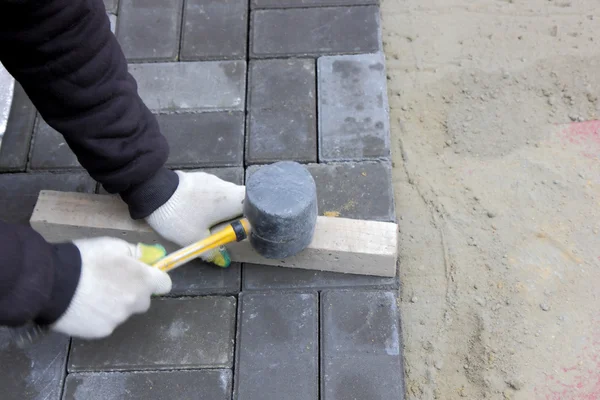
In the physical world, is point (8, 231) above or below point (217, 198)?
above

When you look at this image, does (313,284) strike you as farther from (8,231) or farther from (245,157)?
(8,231)

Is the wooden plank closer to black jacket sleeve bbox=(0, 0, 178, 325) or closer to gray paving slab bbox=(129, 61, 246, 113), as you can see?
black jacket sleeve bbox=(0, 0, 178, 325)

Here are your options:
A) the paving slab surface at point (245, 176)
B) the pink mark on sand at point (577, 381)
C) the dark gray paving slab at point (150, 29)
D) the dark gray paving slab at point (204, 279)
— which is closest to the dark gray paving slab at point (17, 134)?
the paving slab surface at point (245, 176)

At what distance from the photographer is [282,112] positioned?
9.50ft

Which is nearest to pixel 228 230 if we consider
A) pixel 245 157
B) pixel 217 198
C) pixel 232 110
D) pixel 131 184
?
pixel 217 198

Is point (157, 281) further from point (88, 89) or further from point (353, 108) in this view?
point (353, 108)

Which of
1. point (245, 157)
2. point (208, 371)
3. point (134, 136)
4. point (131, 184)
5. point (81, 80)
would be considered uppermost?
point (81, 80)

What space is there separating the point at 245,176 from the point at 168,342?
73 cm

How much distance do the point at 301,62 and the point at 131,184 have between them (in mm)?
1067

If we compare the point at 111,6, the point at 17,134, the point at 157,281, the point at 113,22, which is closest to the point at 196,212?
the point at 157,281

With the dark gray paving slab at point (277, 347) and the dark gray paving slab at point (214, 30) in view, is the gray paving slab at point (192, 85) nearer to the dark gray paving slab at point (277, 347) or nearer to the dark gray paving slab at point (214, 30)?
the dark gray paving slab at point (214, 30)

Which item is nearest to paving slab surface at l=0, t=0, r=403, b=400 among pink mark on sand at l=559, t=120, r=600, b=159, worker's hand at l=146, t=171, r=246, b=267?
worker's hand at l=146, t=171, r=246, b=267

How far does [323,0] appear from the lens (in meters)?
3.25

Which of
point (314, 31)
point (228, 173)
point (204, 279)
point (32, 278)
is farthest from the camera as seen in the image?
point (314, 31)
